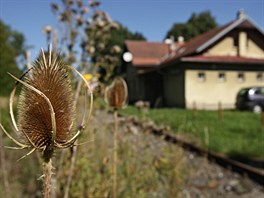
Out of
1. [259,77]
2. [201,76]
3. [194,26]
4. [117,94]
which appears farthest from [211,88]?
[194,26]

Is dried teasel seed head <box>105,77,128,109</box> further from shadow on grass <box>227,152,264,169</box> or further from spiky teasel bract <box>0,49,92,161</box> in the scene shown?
shadow on grass <box>227,152,264,169</box>

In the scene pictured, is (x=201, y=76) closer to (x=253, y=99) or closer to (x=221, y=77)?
(x=221, y=77)

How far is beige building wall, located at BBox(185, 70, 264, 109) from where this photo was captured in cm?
A: 2125

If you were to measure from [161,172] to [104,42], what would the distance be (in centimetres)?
159

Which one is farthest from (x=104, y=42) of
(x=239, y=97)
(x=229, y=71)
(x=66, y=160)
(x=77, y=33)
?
(x=229, y=71)

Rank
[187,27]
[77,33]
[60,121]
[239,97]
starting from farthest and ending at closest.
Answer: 1. [187,27]
2. [239,97]
3. [77,33]
4. [60,121]

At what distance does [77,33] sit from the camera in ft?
10.3

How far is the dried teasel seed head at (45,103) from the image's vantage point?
806 mm

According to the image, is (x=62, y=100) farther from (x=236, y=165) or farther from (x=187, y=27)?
(x=187, y=27)

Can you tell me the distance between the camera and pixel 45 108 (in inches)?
31.9

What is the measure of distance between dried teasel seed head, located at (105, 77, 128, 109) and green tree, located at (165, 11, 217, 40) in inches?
2279

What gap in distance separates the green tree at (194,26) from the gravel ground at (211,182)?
55045 mm

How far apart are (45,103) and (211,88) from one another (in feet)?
70.4

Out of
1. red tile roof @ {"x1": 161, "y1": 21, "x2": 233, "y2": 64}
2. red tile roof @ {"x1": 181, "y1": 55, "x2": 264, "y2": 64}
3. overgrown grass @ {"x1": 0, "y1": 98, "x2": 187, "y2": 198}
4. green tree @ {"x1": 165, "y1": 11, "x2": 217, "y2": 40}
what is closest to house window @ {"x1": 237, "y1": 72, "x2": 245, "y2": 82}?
red tile roof @ {"x1": 181, "y1": 55, "x2": 264, "y2": 64}
